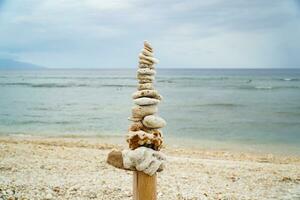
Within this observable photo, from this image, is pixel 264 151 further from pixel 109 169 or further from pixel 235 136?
pixel 109 169

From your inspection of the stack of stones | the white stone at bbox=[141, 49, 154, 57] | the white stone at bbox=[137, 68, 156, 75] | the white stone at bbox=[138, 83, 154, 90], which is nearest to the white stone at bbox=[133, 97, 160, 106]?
the stack of stones

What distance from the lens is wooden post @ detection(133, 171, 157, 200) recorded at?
4.61 meters

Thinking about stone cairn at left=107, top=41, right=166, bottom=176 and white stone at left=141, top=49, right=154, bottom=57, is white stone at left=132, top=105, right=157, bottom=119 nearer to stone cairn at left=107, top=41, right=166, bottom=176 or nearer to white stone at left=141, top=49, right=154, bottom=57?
stone cairn at left=107, top=41, right=166, bottom=176

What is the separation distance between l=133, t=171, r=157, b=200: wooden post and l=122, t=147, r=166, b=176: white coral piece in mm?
78

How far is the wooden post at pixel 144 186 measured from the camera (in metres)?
4.61

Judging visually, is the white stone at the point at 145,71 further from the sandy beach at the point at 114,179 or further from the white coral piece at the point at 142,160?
→ the sandy beach at the point at 114,179

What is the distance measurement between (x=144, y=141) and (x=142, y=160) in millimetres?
224

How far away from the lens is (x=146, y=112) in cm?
483

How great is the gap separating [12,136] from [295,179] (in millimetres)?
15417

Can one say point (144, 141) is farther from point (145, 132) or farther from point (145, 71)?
point (145, 71)

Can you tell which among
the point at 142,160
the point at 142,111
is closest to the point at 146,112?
the point at 142,111

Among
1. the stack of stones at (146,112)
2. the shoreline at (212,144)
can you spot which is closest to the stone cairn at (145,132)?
the stack of stones at (146,112)

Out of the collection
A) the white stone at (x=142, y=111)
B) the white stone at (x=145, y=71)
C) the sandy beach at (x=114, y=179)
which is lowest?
the sandy beach at (x=114, y=179)

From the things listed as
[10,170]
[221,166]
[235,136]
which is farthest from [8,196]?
[235,136]
